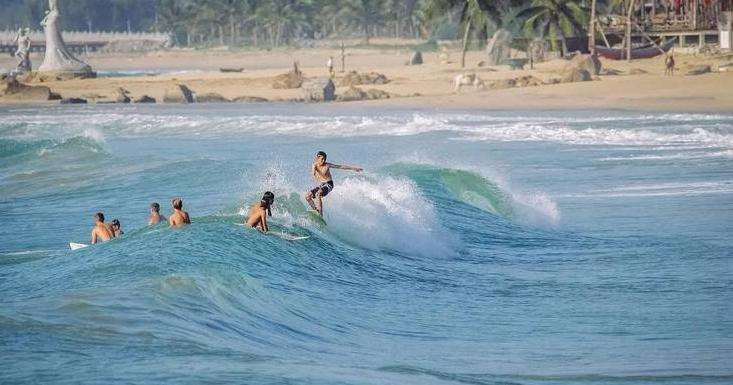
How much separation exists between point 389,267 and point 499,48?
52.0 metres

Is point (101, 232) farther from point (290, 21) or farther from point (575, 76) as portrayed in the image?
point (290, 21)

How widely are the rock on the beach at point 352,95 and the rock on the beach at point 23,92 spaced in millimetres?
13149

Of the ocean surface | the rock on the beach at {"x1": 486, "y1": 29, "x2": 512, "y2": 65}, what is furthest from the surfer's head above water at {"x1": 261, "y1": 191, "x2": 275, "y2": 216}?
the rock on the beach at {"x1": 486, "y1": 29, "x2": 512, "y2": 65}

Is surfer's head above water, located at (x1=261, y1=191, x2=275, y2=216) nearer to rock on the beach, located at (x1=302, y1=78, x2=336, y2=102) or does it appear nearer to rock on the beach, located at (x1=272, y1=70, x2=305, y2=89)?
rock on the beach, located at (x1=302, y1=78, x2=336, y2=102)

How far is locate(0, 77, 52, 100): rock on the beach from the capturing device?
2323 inches

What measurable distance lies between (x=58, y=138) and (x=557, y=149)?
1536 centimetres

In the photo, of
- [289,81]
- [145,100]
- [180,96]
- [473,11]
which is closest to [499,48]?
[473,11]

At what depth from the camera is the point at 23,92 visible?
196 feet

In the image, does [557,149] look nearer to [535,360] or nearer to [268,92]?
[535,360]

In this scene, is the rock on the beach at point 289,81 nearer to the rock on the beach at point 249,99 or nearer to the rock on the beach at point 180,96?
the rock on the beach at point 249,99

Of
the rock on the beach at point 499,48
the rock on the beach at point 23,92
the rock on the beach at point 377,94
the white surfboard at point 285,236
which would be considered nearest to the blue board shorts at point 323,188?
the white surfboard at point 285,236

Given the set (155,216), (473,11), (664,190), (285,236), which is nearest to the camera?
(285,236)

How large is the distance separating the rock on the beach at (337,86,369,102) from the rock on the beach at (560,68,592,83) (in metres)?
8.09

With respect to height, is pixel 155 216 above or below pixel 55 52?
below
